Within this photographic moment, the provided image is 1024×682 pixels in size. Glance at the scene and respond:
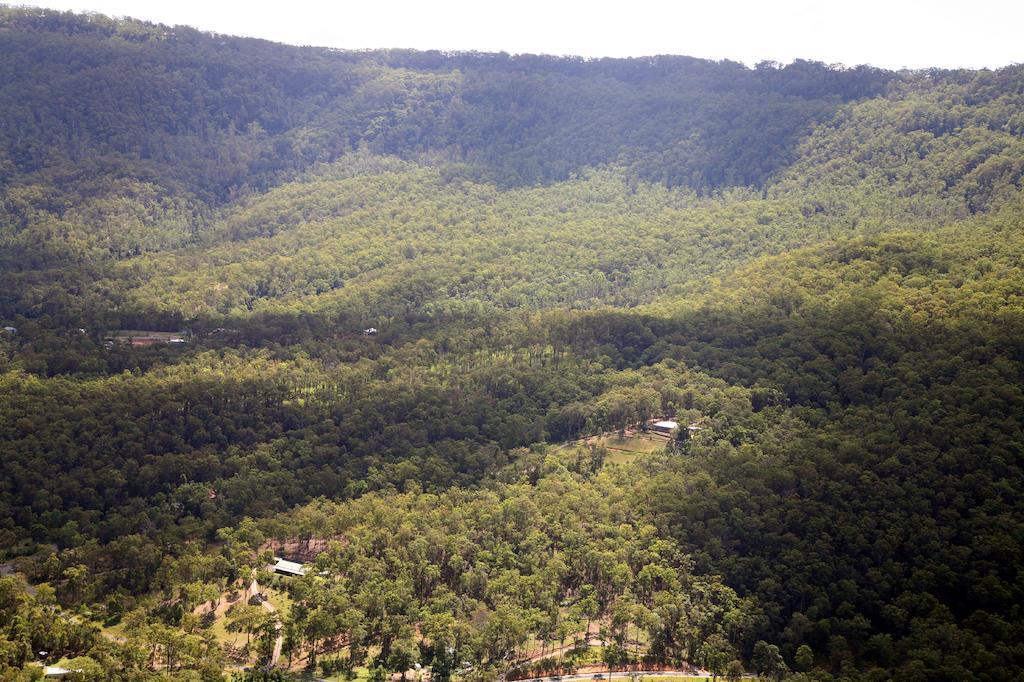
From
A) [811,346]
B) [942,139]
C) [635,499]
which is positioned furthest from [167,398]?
[942,139]

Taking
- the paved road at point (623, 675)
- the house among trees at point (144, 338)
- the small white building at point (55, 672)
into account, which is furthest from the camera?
the house among trees at point (144, 338)

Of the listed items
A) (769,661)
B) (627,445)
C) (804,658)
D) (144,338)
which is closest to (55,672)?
(769,661)

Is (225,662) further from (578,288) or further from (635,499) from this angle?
(578,288)

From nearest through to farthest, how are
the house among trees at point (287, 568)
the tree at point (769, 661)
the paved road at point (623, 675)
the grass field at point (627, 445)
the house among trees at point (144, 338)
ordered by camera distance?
1. the tree at point (769, 661)
2. the paved road at point (623, 675)
3. the house among trees at point (287, 568)
4. the grass field at point (627, 445)
5. the house among trees at point (144, 338)

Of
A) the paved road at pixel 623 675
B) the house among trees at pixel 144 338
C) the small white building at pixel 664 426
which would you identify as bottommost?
the paved road at pixel 623 675

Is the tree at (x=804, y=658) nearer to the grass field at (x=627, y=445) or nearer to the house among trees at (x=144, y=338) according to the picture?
the grass field at (x=627, y=445)

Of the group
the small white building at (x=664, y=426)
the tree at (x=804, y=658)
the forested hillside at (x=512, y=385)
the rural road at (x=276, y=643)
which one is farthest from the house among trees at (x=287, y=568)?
the small white building at (x=664, y=426)
